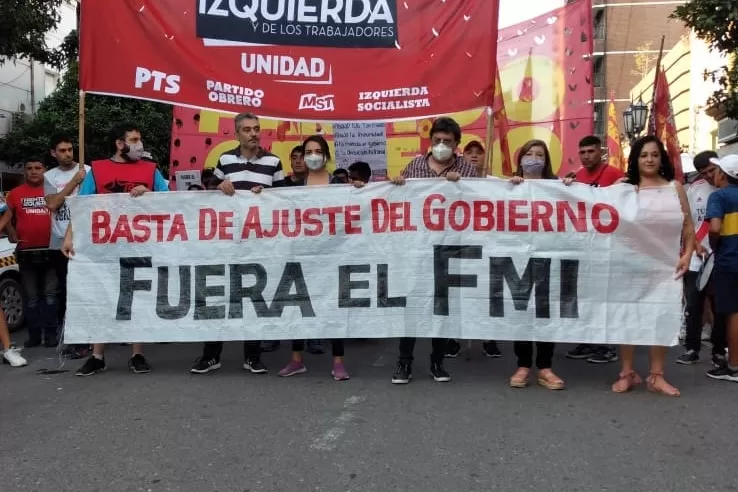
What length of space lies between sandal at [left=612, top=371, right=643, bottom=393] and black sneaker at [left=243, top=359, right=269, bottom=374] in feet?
8.54

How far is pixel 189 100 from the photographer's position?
538 centimetres

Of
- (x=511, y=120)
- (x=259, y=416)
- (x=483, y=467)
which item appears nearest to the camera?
(x=483, y=467)

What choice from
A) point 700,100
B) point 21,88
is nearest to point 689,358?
point 700,100

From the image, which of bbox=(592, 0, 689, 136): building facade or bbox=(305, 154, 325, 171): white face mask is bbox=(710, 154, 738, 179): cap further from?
bbox=(592, 0, 689, 136): building facade

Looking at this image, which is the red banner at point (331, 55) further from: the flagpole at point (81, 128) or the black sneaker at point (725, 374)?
the black sneaker at point (725, 374)

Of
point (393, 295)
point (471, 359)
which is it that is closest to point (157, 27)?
point (393, 295)

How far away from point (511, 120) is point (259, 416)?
227 inches

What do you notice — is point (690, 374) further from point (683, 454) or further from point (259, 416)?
point (259, 416)

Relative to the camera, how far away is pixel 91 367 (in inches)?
210

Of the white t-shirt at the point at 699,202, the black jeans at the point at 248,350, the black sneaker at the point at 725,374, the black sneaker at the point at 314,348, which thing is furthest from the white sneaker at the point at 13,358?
the white t-shirt at the point at 699,202

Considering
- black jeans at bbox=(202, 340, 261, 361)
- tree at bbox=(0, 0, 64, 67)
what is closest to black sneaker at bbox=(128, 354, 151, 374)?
black jeans at bbox=(202, 340, 261, 361)

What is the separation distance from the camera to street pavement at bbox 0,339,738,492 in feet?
10.6

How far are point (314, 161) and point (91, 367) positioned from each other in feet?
7.82

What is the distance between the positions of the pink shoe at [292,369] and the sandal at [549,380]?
1808 mm
